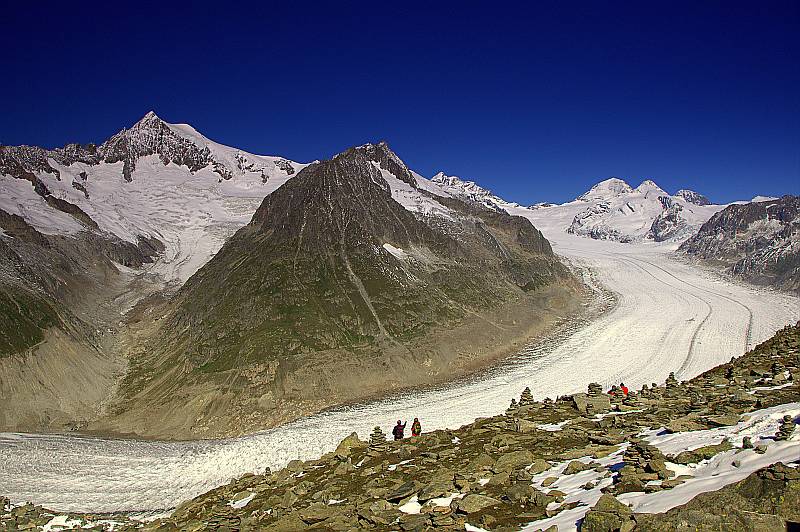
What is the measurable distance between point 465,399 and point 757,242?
9382cm

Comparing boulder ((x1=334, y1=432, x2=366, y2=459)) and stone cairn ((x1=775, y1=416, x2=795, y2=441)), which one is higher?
stone cairn ((x1=775, y1=416, x2=795, y2=441))

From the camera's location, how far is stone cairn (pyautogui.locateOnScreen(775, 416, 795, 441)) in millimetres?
11789

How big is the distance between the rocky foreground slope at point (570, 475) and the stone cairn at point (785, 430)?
0.15ft

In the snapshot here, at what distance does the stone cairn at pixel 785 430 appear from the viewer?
11.8 metres

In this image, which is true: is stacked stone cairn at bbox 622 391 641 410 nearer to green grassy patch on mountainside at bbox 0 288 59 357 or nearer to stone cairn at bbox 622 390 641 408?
stone cairn at bbox 622 390 641 408

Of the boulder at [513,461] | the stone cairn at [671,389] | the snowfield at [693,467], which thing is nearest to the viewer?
the snowfield at [693,467]

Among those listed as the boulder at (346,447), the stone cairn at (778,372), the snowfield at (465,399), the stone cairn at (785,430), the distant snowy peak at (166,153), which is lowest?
the snowfield at (465,399)

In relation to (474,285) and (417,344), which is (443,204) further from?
(417,344)

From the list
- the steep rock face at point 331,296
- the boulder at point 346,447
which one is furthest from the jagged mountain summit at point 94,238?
the boulder at point 346,447

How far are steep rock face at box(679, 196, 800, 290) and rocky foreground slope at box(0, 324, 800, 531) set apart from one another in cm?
8284

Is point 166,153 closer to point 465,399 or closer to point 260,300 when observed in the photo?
point 260,300

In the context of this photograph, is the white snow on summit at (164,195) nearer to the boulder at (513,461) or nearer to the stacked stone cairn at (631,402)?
the stacked stone cairn at (631,402)

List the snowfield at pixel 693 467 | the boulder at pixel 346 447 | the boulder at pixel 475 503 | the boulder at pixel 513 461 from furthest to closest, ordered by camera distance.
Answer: the boulder at pixel 346 447 < the boulder at pixel 513 461 < the boulder at pixel 475 503 < the snowfield at pixel 693 467

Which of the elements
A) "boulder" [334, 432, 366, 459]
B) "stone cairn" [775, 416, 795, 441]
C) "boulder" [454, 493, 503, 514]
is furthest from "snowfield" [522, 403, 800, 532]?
"boulder" [334, 432, 366, 459]
